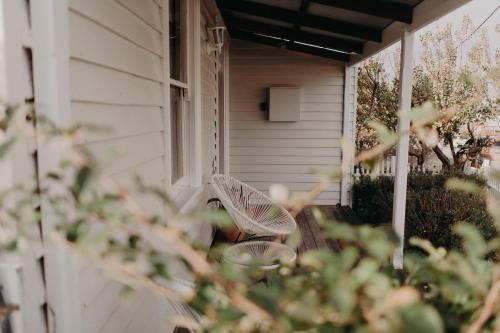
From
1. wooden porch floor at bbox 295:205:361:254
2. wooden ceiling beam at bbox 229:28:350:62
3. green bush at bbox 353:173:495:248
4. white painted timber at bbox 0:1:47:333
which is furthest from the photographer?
wooden ceiling beam at bbox 229:28:350:62

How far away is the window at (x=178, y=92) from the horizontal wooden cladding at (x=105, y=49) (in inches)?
36.5

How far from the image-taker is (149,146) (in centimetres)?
225

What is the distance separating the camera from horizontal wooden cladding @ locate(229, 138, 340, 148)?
23.4 feet

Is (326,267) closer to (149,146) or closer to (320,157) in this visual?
(149,146)

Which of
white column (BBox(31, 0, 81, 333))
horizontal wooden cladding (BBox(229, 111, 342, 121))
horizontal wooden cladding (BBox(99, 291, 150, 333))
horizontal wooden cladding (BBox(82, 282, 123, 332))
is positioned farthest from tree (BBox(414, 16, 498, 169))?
white column (BBox(31, 0, 81, 333))

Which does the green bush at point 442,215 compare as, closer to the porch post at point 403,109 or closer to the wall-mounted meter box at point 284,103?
the porch post at point 403,109

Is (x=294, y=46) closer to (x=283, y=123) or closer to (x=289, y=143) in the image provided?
(x=283, y=123)

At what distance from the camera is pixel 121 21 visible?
1.84m

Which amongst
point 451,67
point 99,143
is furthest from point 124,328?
point 451,67

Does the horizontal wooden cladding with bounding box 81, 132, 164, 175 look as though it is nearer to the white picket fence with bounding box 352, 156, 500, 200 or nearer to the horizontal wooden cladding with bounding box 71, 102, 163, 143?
the horizontal wooden cladding with bounding box 71, 102, 163, 143

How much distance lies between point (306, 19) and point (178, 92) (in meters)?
2.07

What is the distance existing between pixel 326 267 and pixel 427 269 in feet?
0.51

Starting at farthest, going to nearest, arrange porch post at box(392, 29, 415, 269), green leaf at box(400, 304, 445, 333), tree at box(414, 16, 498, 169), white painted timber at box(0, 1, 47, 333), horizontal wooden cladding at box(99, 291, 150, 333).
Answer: tree at box(414, 16, 498, 169) → porch post at box(392, 29, 415, 269) → horizontal wooden cladding at box(99, 291, 150, 333) → white painted timber at box(0, 1, 47, 333) → green leaf at box(400, 304, 445, 333)

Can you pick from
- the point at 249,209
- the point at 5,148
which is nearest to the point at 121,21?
the point at 5,148
